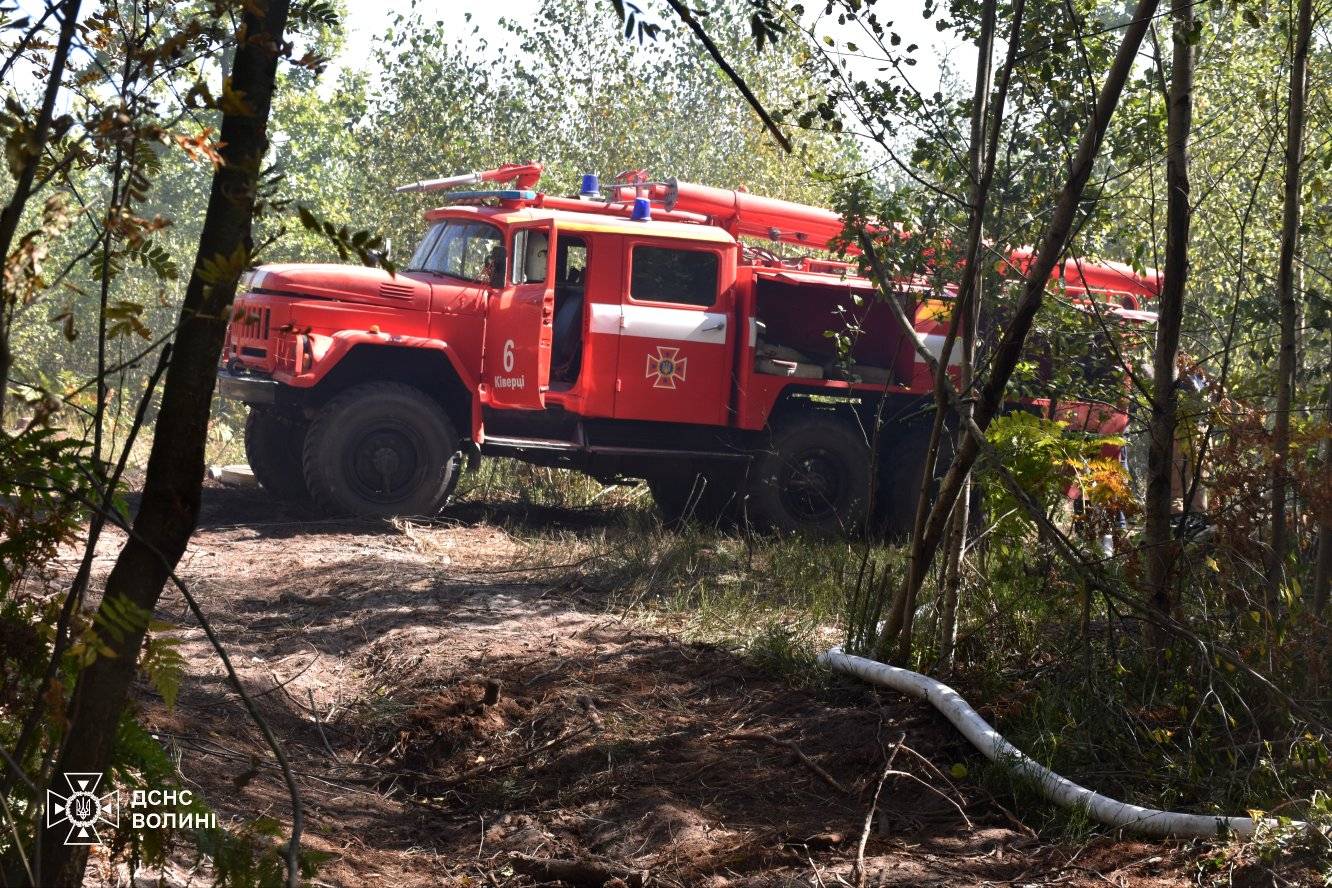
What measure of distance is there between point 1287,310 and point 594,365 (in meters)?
5.58

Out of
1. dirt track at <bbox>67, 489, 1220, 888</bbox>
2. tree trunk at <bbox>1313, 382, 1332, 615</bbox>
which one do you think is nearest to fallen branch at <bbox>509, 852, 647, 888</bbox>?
dirt track at <bbox>67, 489, 1220, 888</bbox>

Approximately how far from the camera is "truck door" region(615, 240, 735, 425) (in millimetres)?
10391

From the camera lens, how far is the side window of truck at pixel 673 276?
34.4ft

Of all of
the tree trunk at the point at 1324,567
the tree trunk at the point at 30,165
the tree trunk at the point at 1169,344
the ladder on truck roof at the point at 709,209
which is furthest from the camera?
the ladder on truck roof at the point at 709,209

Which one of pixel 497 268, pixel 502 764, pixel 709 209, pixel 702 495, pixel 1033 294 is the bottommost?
pixel 502 764

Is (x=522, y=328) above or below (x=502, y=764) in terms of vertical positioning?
above

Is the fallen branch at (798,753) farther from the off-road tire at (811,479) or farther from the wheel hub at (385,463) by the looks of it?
the off-road tire at (811,479)

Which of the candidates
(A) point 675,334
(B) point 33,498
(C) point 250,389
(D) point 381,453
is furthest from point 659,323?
(B) point 33,498

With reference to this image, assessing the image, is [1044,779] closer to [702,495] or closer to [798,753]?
[798,753]

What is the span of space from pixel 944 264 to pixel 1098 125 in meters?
3.42

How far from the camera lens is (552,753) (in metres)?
5.07

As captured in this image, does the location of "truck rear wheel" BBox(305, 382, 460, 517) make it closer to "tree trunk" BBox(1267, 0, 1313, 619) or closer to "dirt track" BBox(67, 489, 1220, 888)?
"dirt track" BBox(67, 489, 1220, 888)

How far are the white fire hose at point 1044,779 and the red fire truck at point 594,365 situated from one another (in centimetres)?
476

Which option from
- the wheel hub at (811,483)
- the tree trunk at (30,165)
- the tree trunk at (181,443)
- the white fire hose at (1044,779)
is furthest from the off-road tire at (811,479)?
the tree trunk at (30,165)
